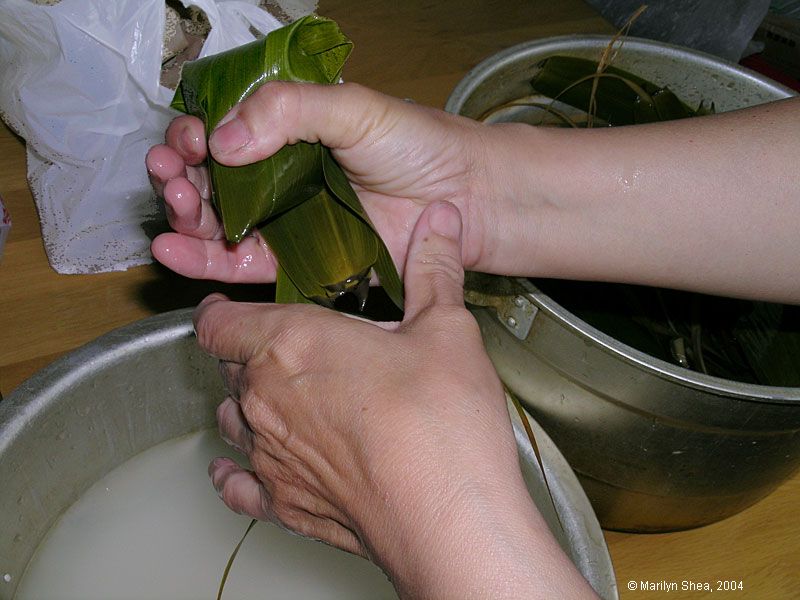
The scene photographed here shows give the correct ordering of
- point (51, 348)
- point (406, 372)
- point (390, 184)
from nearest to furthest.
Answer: point (406, 372)
point (390, 184)
point (51, 348)

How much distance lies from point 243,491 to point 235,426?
6 centimetres

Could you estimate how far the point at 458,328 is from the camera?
1.69ft

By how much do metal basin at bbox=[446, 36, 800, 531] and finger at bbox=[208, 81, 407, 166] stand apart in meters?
0.18

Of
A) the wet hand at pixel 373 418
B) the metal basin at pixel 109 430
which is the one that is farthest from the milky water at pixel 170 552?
the wet hand at pixel 373 418

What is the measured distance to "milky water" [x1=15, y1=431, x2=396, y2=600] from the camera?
687mm

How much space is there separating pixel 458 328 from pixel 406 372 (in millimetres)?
58

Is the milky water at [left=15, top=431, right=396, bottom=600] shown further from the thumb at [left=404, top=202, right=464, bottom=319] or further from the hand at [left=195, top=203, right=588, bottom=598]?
the thumb at [left=404, top=202, right=464, bottom=319]

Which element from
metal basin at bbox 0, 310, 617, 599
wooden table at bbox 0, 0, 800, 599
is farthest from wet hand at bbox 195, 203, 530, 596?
wooden table at bbox 0, 0, 800, 599

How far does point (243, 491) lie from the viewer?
1.99 ft

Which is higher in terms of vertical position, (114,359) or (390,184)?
(390,184)

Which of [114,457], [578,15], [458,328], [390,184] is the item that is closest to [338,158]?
[390,184]

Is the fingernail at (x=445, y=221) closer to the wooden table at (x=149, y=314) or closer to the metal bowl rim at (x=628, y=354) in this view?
the metal bowl rim at (x=628, y=354)

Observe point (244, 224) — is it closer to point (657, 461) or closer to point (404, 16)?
point (657, 461)

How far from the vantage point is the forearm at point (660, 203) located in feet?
2.14
